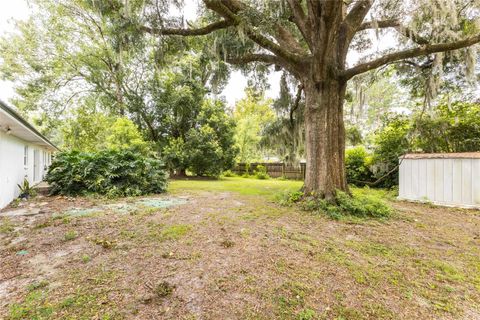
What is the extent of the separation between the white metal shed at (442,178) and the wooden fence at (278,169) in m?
6.94

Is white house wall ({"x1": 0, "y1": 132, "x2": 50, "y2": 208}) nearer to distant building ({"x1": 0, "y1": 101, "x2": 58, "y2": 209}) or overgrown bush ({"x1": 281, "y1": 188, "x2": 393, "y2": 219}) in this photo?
distant building ({"x1": 0, "y1": 101, "x2": 58, "y2": 209})

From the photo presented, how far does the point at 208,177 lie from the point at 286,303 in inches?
529

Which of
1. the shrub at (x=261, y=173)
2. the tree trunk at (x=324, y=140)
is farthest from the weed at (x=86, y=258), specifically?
the shrub at (x=261, y=173)

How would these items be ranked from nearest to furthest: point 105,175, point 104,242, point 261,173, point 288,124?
point 104,242, point 105,175, point 288,124, point 261,173

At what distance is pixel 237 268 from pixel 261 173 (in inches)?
533

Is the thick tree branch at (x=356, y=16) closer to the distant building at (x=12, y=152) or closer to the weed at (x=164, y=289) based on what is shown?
the weed at (x=164, y=289)

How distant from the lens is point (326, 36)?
476 centimetres

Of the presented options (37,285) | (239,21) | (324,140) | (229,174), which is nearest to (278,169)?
(229,174)

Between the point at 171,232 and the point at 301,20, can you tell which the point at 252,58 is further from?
the point at 171,232

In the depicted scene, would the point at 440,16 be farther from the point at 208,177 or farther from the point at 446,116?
the point at 208,177

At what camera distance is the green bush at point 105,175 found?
7.09 m

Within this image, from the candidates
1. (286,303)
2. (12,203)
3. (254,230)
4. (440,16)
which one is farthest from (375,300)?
(12,203)

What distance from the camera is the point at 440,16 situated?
16.5 ft

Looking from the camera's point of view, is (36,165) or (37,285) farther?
(36,165)
